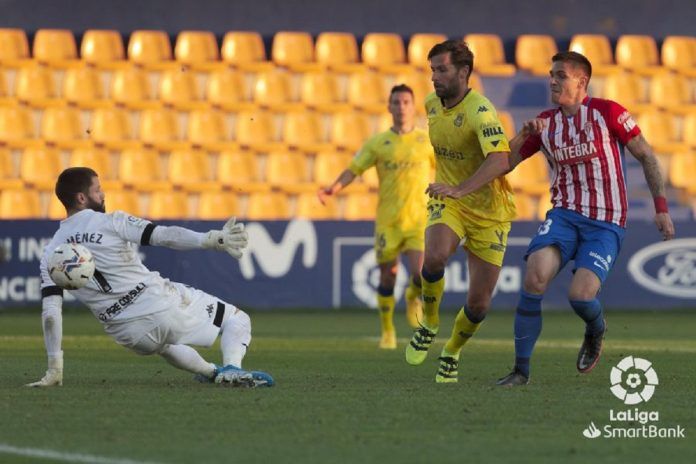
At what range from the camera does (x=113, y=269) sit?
8.59 metres

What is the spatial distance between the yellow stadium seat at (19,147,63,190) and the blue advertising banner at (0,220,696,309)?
1.78 m

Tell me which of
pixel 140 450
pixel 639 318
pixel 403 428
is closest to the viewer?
pixel 140 450

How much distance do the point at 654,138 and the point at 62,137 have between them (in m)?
8.56

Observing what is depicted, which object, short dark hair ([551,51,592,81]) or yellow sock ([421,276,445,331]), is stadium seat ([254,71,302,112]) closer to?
yellow sock ([421,276,445,331])

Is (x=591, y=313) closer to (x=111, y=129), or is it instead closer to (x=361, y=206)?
(x=361, y=206)

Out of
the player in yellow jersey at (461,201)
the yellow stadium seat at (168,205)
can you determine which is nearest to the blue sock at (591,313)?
the player in yellow jersey at (461,201)

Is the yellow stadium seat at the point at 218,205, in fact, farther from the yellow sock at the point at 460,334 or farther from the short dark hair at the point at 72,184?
the short dark hair at the point at 72,184

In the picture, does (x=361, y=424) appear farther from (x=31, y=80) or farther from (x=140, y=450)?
(x=31, y=80)

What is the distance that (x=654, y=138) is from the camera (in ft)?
70.6

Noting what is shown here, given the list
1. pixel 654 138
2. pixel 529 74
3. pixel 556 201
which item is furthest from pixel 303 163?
pixel 556 201

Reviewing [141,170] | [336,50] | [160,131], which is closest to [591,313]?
[141,170]

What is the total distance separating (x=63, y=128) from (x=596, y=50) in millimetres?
7976

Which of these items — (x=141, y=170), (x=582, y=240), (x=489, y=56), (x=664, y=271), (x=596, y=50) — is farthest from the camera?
(x=596, y=50)

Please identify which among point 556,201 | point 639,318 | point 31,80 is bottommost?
point 639,318
